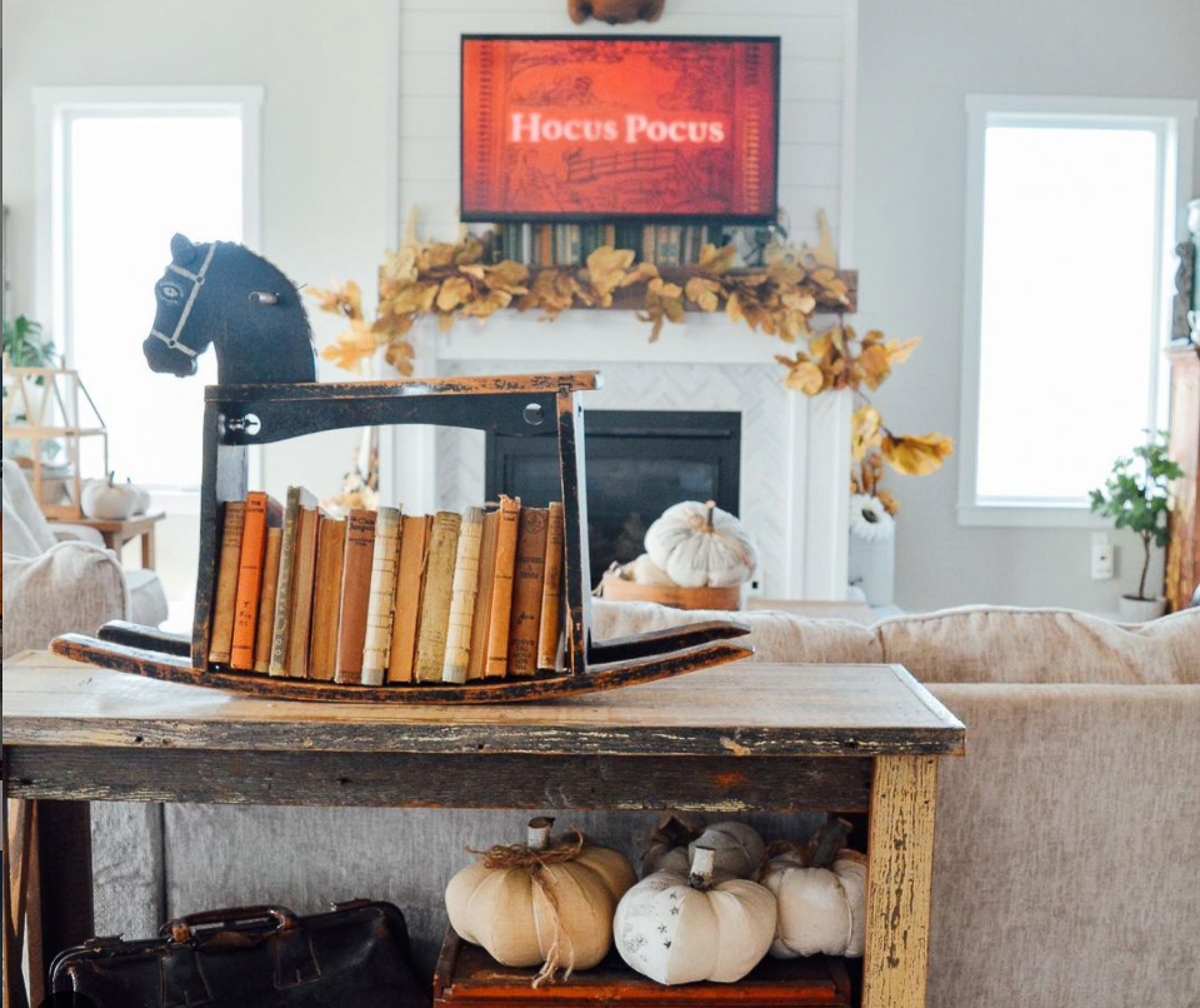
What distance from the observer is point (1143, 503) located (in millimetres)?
4801

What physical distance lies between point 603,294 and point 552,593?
2.86 metres

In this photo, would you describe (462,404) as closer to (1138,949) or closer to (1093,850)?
(1093,850)

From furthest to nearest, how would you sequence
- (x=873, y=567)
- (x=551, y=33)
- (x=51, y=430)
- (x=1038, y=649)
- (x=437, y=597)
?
(x=873, y=567) → (x=51, y=430) → (x=551, y=33) → (x=1038, y=649) → (x=437, y=597)

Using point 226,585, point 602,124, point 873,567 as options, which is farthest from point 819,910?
point 873,567

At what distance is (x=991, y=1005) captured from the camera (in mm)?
1492

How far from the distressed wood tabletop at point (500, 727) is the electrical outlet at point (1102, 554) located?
4236 mm

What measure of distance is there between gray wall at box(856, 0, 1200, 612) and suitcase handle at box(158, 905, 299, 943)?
409 centimetres

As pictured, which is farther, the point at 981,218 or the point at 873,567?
the point at 981,218

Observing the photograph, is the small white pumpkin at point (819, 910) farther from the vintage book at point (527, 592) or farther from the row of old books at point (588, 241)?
the row of old books at point (588, 241)

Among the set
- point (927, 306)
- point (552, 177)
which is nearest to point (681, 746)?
point (552, 177)

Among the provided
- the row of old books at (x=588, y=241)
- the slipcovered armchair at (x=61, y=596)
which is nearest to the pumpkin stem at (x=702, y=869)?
the slipcovered armchair at (x=61, y=596)

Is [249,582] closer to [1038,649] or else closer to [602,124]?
[1038,649]

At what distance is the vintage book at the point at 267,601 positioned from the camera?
127cm

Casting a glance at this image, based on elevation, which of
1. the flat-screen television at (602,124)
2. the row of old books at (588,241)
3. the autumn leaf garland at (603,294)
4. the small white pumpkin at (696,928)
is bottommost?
the small white pumpkin at (696,928)
